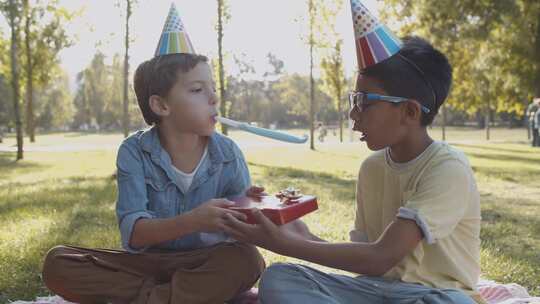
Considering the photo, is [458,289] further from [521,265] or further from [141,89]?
[521,265]

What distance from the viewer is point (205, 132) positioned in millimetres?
2605

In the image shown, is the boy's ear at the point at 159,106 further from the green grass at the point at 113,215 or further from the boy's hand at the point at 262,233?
the green grass at the point at 113,215

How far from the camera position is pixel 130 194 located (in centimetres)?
244

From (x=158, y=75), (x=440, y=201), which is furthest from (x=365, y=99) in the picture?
(x=158, y=75)

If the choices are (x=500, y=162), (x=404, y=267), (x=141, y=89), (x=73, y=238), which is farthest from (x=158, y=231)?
(x=500, y=162)

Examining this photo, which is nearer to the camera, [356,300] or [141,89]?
[356,300]

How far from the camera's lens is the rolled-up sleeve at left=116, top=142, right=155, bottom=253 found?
238 cm

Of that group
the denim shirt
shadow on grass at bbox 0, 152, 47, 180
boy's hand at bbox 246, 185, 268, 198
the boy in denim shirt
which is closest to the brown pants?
the boy in denim shirt

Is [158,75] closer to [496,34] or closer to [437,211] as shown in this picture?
[437,211]

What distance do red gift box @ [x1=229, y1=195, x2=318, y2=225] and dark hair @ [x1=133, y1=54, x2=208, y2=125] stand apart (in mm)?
641

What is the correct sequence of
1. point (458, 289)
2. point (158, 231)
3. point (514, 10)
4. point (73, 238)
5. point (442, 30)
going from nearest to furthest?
point (458, 289) → point (158, 231) → point (73, 238) → point (514, 10) → point (442, 30)

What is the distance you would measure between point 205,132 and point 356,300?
1045 millimetres

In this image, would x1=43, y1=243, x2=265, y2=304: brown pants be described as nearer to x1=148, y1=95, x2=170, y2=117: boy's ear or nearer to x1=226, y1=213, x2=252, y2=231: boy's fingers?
x1=226, y1=213, x2=252, y2=231: boy's fingers

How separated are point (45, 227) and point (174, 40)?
8.94 ft
